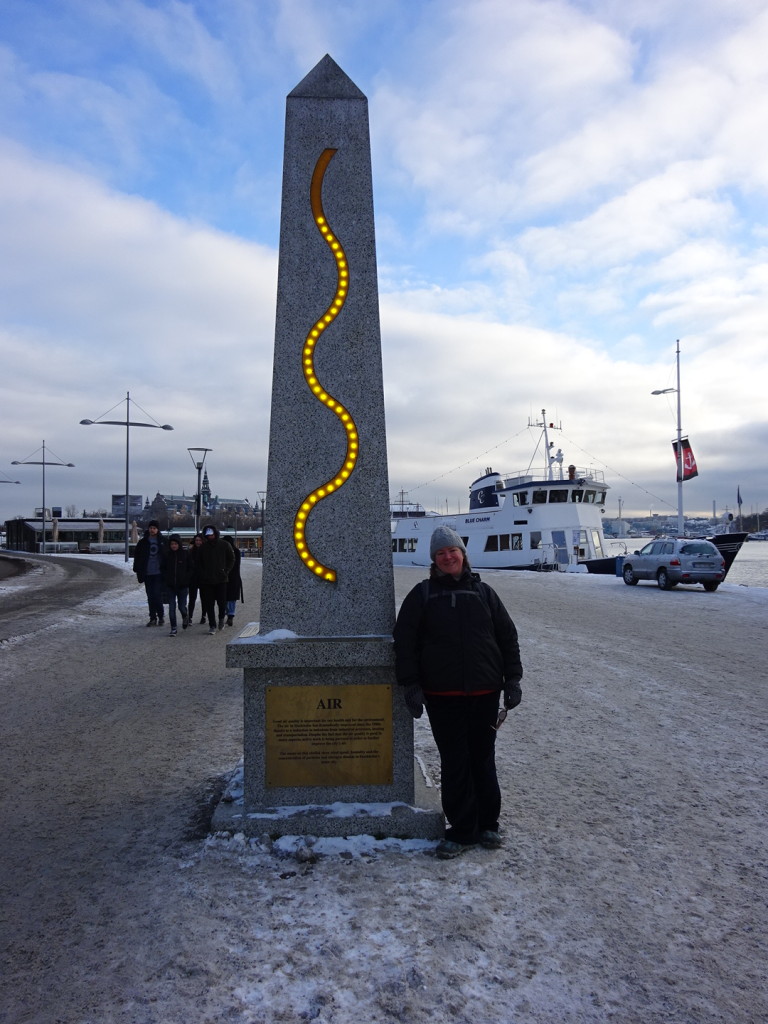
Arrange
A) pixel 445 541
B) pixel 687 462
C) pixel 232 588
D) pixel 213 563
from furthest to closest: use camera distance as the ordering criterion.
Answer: pixel 687 462
pixel 232 588
pixel 213 563
pixel 445 541

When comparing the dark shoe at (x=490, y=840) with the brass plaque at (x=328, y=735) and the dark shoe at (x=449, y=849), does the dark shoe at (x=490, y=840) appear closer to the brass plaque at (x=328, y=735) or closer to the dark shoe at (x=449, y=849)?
the dark shoe at (x=449, y=849)

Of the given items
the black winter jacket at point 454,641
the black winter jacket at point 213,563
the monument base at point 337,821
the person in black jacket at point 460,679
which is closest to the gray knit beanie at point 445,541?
the person in black jacket at point 460,679

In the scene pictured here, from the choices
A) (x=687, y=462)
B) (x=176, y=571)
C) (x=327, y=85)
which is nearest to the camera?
(x=327, y=85)

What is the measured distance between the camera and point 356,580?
4.13 m

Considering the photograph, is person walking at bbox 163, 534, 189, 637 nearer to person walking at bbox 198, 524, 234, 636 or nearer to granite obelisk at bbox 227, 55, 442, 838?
person walking at bbox 198, 524, 234, 636

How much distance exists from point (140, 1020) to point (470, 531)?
38765mm

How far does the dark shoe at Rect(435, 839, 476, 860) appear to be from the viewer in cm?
360

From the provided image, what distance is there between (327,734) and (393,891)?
93cm

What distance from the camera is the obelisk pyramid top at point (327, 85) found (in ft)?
14.4

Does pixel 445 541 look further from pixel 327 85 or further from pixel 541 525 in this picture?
pixel 541 525

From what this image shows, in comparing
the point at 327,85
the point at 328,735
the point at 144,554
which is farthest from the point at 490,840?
the point at 144,554

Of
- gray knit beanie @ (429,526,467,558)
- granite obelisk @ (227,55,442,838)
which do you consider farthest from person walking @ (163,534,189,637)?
gray knit beanie @ (429,526,467,558)

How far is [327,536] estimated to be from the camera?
4.12 metres

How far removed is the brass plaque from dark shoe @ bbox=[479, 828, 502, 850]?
1.88 feet
